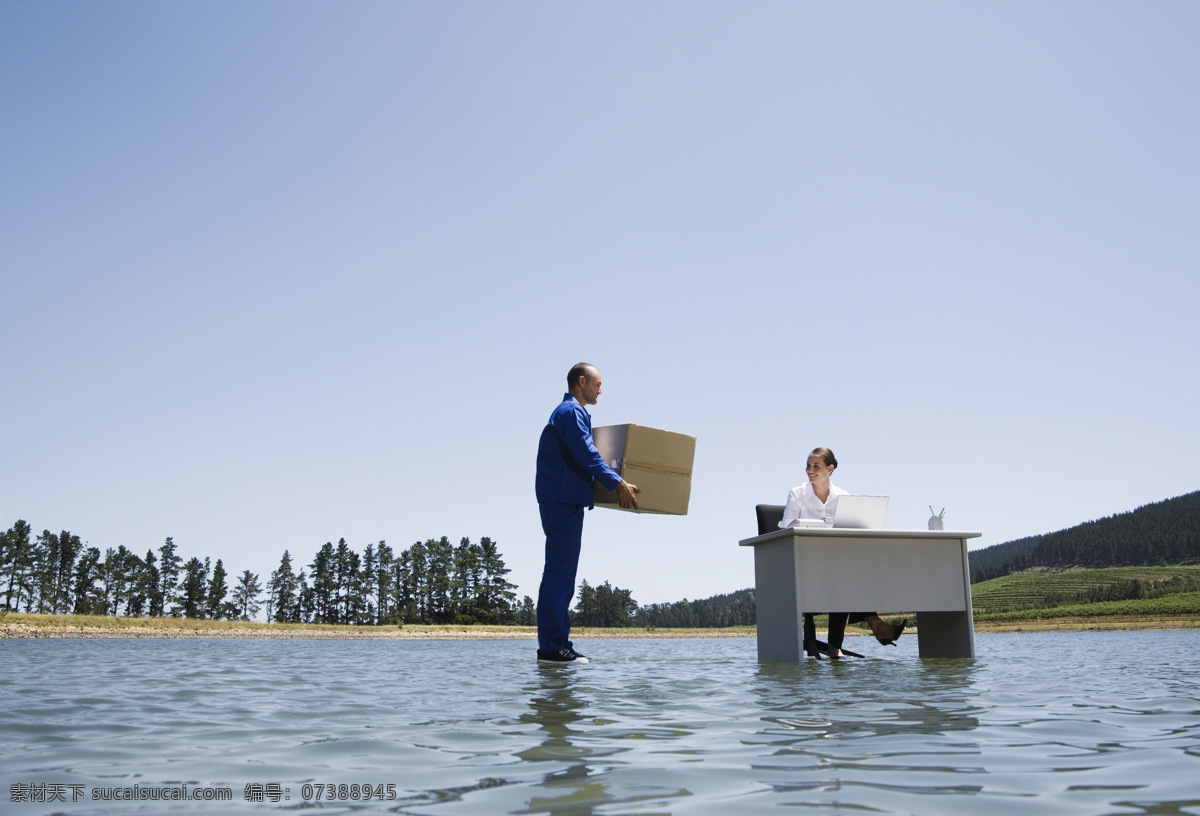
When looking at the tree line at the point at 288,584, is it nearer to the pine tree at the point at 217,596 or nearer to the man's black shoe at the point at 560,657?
the pine tree at the point at 217,596

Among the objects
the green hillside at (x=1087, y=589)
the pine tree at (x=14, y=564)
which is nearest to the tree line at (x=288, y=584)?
the pine tree at (x=14, y=564)

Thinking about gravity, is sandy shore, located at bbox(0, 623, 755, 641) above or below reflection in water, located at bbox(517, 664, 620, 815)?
below

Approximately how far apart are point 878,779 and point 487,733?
1536mm

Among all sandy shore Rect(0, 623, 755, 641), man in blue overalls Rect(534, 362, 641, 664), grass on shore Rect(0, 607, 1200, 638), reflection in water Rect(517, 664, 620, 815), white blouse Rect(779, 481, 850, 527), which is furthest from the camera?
grass on shore Rect(0, 607, 1200, 638)

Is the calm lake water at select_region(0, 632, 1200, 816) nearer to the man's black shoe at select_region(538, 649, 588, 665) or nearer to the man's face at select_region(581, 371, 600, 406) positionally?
the man's black shoe at select_region(538, 649, 588, 665)

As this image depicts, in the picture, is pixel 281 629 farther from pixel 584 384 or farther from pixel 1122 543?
pixel 1122 543

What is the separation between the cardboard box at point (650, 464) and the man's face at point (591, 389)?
1.00ft

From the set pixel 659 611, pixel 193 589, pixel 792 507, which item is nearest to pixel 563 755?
pixel 792 507

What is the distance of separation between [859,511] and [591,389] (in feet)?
9.04

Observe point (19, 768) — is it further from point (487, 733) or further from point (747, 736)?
point (747, 736)

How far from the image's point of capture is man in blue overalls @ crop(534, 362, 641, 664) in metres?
7.15

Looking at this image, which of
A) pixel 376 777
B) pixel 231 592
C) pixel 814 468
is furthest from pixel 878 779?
pixel 231 592

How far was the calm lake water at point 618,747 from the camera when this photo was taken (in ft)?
6.33

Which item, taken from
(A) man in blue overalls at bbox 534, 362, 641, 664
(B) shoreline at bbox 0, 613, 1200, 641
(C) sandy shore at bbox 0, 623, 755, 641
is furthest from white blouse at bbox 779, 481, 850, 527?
(C) sandy shore at bbox 0, 623, 755, 641
